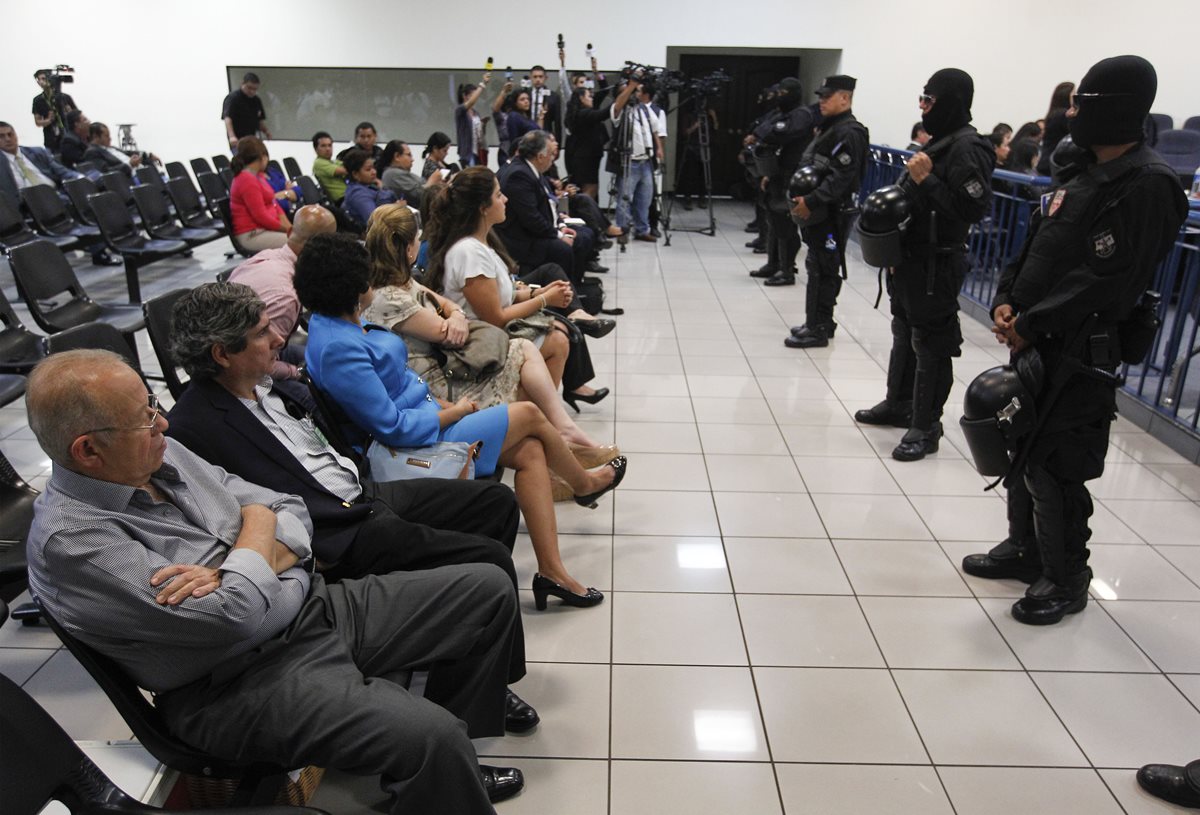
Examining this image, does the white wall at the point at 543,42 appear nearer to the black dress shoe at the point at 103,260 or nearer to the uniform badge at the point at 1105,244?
the black dress shoe at the point at 103,260

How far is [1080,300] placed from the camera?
7.70 ft

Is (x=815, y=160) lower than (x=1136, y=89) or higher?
lower

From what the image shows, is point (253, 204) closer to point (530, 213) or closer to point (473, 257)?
point (530, 213)

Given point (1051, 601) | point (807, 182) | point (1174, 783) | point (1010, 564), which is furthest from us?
point (807, 182)

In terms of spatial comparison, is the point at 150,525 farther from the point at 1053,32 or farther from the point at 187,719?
the point at 1053,32

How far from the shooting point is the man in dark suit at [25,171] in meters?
6.56

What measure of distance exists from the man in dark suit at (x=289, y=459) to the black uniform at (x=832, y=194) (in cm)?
329

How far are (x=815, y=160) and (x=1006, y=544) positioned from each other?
106 inches

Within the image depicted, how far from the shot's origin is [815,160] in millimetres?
4809

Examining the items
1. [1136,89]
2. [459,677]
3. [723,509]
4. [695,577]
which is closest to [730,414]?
[723,509]

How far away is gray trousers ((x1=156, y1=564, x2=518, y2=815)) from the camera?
1.49 meters

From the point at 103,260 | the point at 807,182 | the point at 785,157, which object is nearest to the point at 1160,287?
the point at 807,182

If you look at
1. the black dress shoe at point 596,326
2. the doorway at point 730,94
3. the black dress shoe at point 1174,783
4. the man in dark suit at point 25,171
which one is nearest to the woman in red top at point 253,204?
the man in dark suit at point 25,171

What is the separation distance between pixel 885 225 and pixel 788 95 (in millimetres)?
3482
